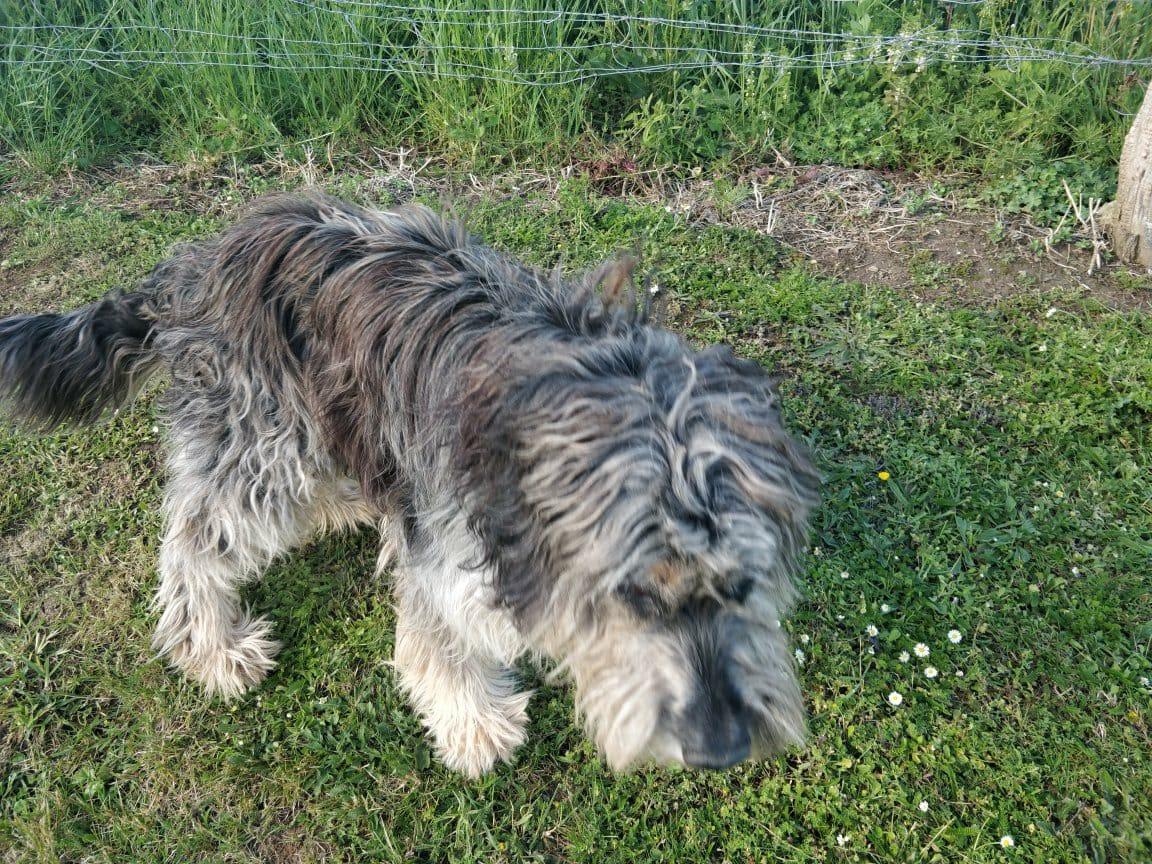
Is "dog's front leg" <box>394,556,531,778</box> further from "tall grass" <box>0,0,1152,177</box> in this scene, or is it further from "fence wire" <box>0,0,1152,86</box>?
"fence wire" <box>0,0,1152,86</box>

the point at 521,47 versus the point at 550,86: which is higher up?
the point at 521,47

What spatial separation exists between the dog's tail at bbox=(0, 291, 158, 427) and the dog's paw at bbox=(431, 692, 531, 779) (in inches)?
66.8

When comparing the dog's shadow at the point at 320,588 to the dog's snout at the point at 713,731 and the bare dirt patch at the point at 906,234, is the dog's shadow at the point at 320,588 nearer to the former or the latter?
the dog's snout at the point at 713,731

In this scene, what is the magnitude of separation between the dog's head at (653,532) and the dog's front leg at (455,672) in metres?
0.48

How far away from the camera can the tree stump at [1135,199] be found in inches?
163

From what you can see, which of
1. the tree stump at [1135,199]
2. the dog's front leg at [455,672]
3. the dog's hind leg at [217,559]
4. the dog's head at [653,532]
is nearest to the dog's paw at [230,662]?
the dog's hind leg at [217,559]

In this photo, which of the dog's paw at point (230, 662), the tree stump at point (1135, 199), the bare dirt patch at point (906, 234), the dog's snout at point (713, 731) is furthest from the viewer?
the bare dirt patch at point (906, 234)

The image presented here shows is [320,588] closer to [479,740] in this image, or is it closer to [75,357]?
[479,740]

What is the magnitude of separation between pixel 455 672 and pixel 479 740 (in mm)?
287

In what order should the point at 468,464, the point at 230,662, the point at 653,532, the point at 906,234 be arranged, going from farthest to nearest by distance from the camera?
1. the point at 906,234
2. the point at 230,662
3. the point at 468,464
4. the point at 653,532

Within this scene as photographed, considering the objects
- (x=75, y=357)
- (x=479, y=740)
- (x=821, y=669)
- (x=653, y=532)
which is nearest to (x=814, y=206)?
(x=821, y=669)

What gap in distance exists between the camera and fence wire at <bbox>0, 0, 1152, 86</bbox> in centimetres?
493

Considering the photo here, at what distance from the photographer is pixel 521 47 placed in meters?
5.10

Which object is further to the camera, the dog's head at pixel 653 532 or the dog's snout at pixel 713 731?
the dog's snout at pixel 713 731
